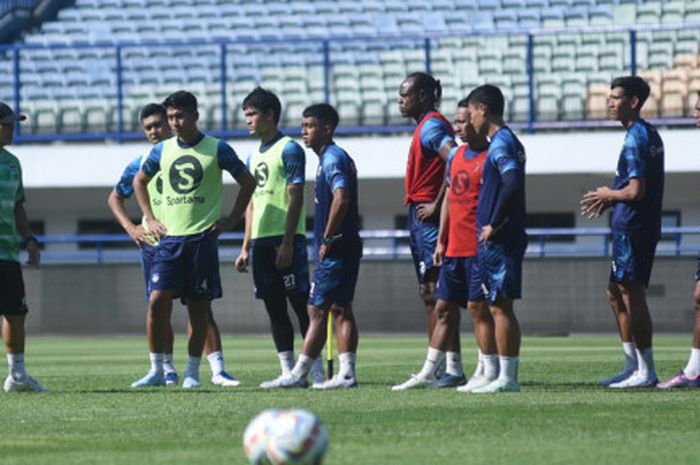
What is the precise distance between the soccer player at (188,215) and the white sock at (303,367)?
0.80 m

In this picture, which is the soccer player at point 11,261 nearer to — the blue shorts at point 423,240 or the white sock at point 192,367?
the white sock at point 192,367

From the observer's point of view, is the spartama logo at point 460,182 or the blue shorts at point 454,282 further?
the blue shorts at point 454,282

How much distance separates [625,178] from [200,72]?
20.9 metres

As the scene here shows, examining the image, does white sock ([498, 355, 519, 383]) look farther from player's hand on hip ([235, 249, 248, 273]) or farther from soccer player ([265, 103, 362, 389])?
player's hand on hip ([235, 249, 248, 273])

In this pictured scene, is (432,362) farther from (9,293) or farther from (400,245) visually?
(400,245)

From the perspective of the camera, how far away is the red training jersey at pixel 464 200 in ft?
40.2

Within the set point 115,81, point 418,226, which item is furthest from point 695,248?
point 418,226

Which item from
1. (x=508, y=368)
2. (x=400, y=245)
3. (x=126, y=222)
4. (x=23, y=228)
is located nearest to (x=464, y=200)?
(x=508, y=368)

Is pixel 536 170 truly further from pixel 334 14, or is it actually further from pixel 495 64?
pixel 334 14

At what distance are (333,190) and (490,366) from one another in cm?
186

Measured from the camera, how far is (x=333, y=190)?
12.8 metres

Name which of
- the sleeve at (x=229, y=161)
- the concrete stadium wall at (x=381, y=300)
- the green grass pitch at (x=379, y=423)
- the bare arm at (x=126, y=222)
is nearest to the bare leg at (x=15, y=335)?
the green grass pitch at (x=379, y=423)

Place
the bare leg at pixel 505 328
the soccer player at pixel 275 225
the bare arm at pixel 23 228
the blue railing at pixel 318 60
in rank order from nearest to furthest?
the bare leg at pixel 505 328 → the bare arm at pixel 23 228 → the soccer player at pixel 275 225 → the blue railing at pixel 318 60

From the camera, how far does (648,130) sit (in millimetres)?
12398
